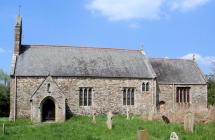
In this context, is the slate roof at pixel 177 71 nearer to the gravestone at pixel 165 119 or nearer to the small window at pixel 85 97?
the small window at pixel 85 97

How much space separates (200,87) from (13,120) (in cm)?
2155

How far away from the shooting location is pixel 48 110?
37.7m

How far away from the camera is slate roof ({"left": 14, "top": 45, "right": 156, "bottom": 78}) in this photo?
38.5 meters

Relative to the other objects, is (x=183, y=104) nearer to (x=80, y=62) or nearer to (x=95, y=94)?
(x=95, y=94)

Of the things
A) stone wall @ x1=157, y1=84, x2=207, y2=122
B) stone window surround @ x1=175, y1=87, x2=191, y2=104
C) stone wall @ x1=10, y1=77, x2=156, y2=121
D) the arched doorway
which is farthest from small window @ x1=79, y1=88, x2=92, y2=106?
stone window surround @ x1=175, y1=87, x2=191, y2=104

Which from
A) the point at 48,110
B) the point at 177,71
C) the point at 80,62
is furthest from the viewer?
the point at 177,71

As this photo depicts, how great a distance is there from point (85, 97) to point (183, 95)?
39.1 feet

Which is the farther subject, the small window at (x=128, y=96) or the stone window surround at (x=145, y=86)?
the stone window surround at (x=145, y=86)

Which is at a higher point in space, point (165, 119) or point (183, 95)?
point (183, 95)

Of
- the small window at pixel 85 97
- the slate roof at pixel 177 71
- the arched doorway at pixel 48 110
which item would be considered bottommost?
the arched doorway at pixel 48 110

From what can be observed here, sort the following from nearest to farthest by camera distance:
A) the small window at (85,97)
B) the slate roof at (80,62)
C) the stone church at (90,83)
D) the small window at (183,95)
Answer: the stone church at (90,83)
the slate roof at (80,62)
the small window at (85,97)
the small window at (183,95)

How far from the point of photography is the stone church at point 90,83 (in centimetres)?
3700

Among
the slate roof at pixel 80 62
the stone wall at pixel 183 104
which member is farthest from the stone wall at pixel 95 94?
the stone wall at pixel 183 104

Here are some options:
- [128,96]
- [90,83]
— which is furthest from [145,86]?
[90,83]
